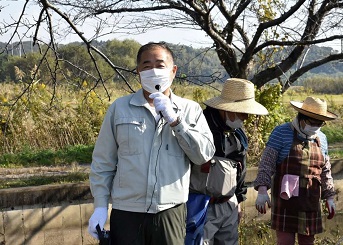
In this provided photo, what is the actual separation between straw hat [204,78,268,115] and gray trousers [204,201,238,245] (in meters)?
0.65

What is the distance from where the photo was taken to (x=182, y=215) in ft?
9.60

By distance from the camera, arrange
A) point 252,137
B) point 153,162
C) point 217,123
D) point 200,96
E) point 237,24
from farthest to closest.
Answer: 1. point 200,96
2. point 237,24
3. point 252,137
4. point 217,123
5. point 153,162

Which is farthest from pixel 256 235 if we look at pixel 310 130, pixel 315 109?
pixel 315 109

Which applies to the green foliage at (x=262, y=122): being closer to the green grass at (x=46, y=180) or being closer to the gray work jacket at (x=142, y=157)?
the green grass at (x=46, y=180)

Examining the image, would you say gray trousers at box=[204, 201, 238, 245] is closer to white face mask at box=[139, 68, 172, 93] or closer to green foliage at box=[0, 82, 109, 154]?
white face mask at box=[139, 68, 172, 93]

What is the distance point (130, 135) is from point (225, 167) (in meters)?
0.97

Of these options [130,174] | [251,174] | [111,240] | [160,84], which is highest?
[160,84]

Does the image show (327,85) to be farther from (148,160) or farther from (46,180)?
(148,160)

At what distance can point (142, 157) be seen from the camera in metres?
2.76

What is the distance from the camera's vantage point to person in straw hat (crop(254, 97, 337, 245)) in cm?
398

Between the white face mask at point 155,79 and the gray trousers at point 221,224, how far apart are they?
1.07m

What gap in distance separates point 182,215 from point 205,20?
16.6ft

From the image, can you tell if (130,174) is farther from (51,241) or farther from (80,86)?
(80,86)

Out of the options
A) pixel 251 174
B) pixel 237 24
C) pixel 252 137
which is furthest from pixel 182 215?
pixel 237 24
